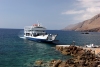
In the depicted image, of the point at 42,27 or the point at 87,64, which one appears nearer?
the point at 87,64

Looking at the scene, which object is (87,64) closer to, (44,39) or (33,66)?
(33,66)

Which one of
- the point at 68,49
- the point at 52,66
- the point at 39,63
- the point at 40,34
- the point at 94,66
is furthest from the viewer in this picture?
the point at 40,34

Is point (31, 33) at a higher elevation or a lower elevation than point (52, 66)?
higher

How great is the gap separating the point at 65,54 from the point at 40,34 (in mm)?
41565

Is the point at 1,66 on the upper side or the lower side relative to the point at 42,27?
lower

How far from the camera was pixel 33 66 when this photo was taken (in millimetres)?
36562

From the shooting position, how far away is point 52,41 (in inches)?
3167

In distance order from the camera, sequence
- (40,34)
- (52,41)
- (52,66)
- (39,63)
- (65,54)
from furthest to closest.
Result: (40,34) < (52,41) < (65,54) < (39,63) < (52,66)

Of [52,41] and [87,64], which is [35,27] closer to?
[52,41]

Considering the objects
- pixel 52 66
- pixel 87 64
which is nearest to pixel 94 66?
pixel 87 64

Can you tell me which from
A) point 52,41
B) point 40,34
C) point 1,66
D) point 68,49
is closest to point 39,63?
point 1,66

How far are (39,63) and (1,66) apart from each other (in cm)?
739

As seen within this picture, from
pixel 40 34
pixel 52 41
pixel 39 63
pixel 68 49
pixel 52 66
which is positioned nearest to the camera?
pixel 52 66

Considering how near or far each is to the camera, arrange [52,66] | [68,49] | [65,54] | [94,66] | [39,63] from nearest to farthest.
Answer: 1. [94,66]
2. [52,66]
3. [39,63]
4. [65,54]
5. [68,49]
